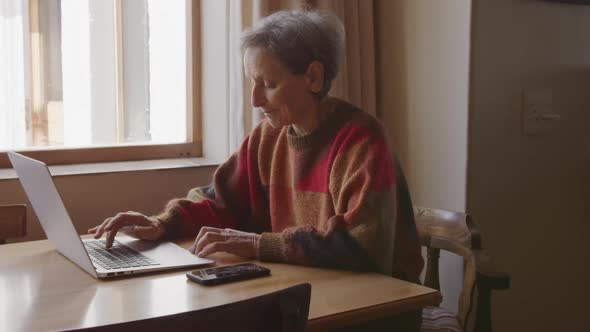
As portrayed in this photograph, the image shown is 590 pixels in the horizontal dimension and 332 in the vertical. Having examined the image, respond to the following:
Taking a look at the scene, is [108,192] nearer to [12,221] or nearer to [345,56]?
[12,221]

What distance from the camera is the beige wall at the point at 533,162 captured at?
2156 millimetres

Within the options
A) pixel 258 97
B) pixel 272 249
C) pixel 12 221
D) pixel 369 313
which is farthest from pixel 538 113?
pixel 12 221

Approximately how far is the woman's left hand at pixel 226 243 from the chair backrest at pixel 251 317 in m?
0.65

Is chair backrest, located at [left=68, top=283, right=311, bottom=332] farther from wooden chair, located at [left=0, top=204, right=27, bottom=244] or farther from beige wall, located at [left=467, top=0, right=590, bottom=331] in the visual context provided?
beige wall, located at [left=467, top=0, right=590, bottom=331]

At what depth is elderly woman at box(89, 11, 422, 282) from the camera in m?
1.49

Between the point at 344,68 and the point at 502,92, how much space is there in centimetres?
50

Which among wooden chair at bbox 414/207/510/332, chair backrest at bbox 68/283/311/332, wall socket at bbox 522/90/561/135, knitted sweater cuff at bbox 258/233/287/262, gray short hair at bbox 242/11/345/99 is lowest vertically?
wooden chair at bbox 414/207/510/332

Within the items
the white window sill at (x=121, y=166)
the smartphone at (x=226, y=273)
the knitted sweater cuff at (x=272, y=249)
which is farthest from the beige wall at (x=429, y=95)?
the smartphone at (x=226, y=273)

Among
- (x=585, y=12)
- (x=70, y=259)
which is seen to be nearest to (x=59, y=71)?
(x=70, y=259)

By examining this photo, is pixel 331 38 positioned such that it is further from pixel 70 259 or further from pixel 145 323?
pixel 145 323

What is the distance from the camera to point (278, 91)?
1706 millimetres

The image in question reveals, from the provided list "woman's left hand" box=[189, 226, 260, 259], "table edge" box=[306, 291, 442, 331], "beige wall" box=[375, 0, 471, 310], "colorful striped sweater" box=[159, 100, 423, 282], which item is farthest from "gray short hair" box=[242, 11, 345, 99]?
"table edge" box=[306, 291, 442, 331]

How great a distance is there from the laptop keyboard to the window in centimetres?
80

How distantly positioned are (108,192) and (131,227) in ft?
1.72
